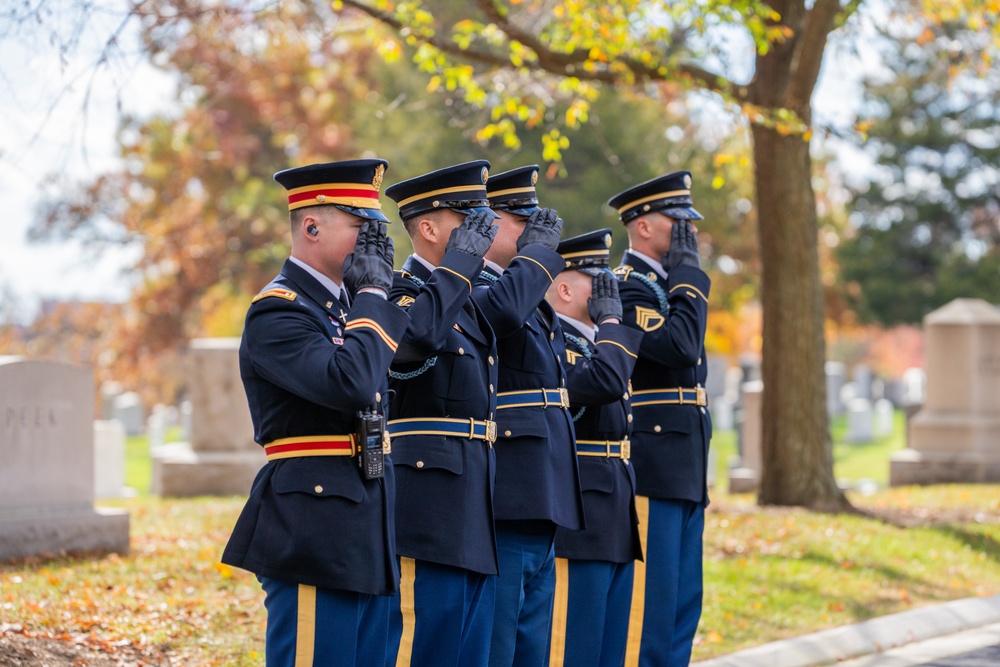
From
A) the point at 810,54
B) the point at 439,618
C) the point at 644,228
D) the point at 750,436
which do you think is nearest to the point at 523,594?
the point at 439,618

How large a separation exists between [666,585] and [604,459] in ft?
2.02

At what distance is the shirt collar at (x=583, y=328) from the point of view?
5.45 meters

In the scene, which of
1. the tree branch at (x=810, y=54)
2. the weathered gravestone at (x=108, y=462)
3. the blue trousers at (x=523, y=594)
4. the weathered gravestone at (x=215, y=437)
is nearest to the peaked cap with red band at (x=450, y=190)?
the blue trousers at (x=523, y=594)

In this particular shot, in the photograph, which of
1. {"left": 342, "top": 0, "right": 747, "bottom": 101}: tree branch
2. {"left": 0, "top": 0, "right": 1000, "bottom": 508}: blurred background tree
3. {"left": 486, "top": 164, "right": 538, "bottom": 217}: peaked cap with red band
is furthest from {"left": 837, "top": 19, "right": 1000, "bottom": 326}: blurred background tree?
{"left": 486, "top": 164, "right": 538, "bottom": 217}: peaked cap with red band

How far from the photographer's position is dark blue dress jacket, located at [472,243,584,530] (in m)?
4.50

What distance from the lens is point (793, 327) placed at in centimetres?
1112

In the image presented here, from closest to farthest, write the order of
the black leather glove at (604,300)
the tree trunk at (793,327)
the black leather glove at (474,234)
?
the black leather glove at (474,234), the black leather glove at (604,300), the tree trunk at (793,327)

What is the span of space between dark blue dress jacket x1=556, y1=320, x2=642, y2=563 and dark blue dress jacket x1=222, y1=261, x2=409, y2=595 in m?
1.43

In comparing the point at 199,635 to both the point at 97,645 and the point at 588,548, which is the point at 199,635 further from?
the point at 588,548

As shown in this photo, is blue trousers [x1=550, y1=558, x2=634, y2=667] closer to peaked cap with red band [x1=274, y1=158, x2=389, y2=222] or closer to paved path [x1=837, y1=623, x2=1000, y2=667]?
peaked cap with red band [x1=274, y1=158, x2=389, y2=222]

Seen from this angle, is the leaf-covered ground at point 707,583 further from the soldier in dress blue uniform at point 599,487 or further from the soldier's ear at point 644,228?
the soldier's ear at point 644,228

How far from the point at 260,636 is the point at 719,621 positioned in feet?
8.08

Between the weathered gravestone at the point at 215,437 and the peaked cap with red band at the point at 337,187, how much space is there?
31.8 feet

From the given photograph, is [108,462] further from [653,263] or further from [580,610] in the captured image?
[580,610]
